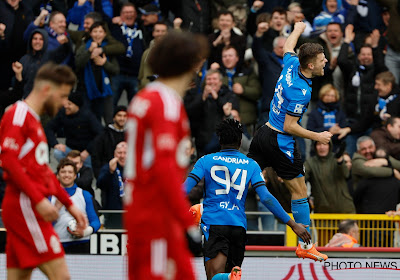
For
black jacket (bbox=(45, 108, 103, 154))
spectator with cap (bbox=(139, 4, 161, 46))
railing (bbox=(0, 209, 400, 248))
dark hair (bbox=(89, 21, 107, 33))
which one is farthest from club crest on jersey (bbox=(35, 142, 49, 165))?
spectator with cap (bbox=(139, 4, 161, 46))

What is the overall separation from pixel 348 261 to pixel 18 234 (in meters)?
5.30

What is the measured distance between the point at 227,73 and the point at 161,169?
9312 mm

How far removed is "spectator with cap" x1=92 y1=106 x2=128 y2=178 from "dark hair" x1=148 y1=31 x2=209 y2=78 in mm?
7974

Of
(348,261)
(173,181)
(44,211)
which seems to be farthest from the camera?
(348,261)

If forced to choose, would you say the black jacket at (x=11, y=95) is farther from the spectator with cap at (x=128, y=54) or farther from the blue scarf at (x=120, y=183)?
the blue scarf at (x=120, y=183)

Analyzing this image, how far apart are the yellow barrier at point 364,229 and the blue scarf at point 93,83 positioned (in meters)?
4.56

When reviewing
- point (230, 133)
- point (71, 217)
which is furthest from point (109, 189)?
point (230, 133)

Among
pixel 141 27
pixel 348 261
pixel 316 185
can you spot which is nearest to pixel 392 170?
pixel 316 185

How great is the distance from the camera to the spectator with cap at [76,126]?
45.2 ft

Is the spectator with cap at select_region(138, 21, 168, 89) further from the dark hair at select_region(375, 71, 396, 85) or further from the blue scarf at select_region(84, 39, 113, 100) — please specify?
the dark hair at select_region(375, 71, 396, 85)

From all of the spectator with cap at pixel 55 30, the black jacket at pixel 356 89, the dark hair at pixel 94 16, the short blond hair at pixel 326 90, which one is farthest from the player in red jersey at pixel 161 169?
the dark hair at pixel 94 16

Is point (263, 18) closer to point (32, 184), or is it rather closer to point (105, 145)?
point (105, 145)

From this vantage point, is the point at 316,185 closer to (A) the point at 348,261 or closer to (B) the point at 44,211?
(A) the point at 348,261

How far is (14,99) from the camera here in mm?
14477
